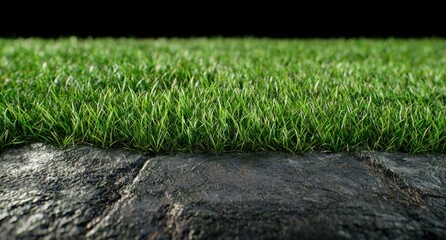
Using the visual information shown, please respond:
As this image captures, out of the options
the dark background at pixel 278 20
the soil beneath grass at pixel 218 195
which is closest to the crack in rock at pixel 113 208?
the soil beneath grass at pixel 218 195

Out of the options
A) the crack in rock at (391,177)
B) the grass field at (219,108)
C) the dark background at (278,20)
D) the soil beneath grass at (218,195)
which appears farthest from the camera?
the dark background at (278,20)

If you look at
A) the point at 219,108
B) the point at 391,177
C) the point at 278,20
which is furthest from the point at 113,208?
the point at 278,20

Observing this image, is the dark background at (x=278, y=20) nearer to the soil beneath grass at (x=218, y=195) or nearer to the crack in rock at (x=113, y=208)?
the soil beneath grass at (x=218, y=195)

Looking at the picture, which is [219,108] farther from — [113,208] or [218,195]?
[113,208]

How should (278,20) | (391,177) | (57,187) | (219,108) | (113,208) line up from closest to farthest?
1. (113,208)
2. (57,187)
3. (391,177)
4. (219,108)
5. (278,20)

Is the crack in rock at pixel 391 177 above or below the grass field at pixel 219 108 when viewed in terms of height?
below

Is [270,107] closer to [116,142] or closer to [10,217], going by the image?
[116,142]
